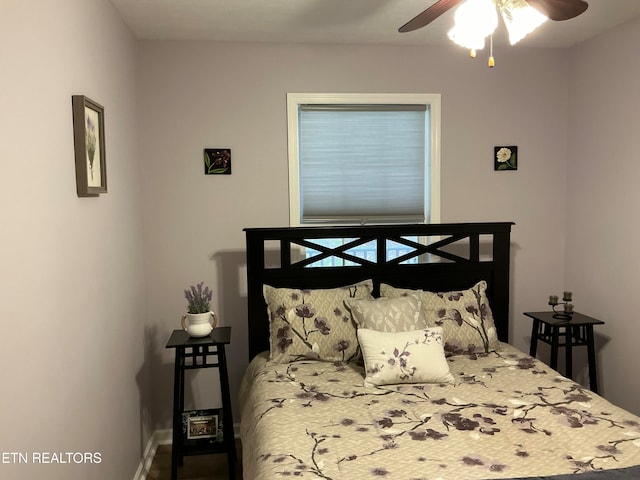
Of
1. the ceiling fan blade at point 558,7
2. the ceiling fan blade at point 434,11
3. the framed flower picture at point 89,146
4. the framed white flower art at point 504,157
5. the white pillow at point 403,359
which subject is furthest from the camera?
the framed white flower art at point 504,157

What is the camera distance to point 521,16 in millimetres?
1893

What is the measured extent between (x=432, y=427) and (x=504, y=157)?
2.11 metres

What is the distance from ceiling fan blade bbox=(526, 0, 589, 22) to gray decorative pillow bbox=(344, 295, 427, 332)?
1539mm

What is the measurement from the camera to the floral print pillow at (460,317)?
9.77 feet

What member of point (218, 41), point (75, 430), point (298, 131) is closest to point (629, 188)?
point (298, 131)

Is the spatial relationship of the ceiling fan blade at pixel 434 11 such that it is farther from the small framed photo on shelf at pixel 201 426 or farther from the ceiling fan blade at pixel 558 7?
the small framed photo on shelf at pixel 201 426

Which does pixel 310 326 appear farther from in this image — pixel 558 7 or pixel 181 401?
pixel 558 7

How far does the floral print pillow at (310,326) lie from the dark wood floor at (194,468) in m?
0.78

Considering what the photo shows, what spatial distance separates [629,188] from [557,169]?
2.03ft

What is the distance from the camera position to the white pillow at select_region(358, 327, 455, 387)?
8.47 feet

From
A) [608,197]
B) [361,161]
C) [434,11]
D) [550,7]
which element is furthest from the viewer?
[361,161]

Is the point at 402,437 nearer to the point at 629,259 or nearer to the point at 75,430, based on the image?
the point at 75,430

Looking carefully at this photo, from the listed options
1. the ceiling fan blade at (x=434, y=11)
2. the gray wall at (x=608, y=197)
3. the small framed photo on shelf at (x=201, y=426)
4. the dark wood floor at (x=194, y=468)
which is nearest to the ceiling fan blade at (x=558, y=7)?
the ceiling fan blade at (x=434, y=11)

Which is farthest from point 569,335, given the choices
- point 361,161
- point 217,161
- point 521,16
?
point 217,161
